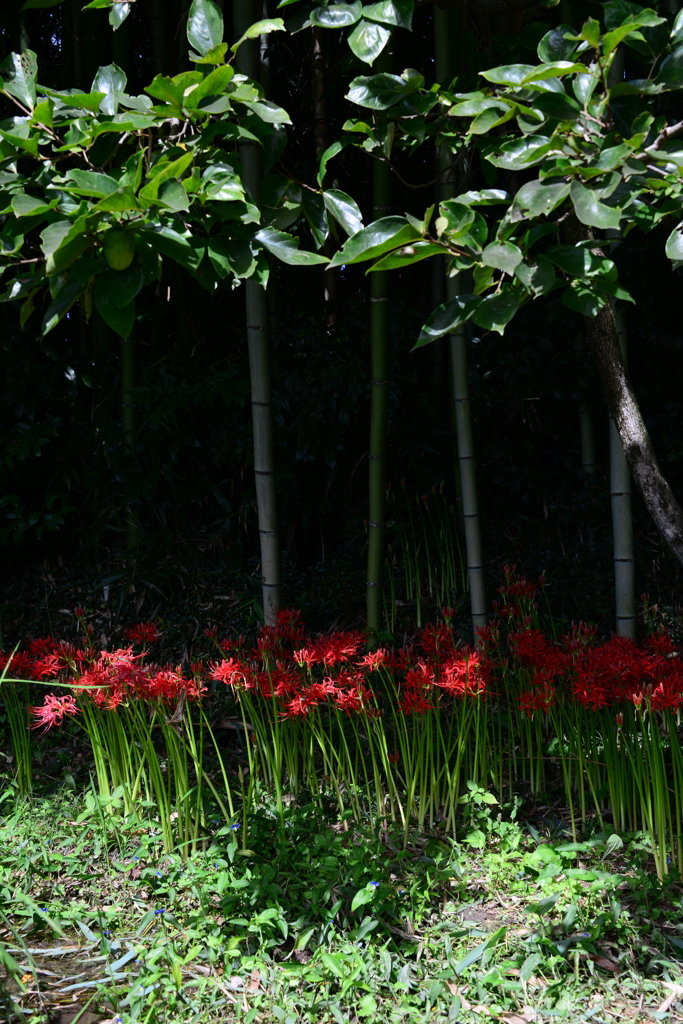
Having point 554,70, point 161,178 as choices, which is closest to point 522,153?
point 554,70

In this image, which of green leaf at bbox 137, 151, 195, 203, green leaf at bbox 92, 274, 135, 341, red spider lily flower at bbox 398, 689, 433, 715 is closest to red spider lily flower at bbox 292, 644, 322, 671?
red spider lily flower at bbox 398, 689, 433, 715

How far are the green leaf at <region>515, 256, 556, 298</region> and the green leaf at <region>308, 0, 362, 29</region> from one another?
1.74ft

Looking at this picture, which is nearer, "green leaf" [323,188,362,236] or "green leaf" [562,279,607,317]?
"green leaf" [562,279,607,317]

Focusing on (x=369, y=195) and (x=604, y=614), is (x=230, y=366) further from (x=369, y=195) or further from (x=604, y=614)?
(x=604, y=614)

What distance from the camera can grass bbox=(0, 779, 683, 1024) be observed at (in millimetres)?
1419

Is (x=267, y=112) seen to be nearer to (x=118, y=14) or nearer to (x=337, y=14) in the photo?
(x=337, y=14)

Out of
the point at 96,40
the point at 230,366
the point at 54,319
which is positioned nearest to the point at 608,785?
the point at 54,319

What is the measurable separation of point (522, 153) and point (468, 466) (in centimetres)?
140

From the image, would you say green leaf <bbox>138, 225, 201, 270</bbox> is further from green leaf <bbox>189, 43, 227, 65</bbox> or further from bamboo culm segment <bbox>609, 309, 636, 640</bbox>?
bamboo culm segment <bbox>609, 309, 636, 640</bbox>

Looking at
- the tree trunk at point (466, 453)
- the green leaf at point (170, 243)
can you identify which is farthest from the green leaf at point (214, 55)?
the tree trunk at point (466, 453)

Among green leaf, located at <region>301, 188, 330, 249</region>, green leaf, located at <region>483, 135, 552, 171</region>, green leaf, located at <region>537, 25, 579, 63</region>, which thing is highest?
green leaf, located at <region>537, 25, 579, 63</region>

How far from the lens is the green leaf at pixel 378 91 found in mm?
1251

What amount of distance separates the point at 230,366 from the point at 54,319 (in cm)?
208

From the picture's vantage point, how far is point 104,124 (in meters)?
1.05
